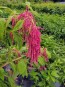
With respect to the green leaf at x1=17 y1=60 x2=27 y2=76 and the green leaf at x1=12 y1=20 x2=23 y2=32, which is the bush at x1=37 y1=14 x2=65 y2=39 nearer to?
the green leaf at x1=17 y1=60 x2=27 y2=76

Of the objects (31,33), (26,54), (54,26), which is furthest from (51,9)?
(31,33)

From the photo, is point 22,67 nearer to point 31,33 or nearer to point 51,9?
point 31,33

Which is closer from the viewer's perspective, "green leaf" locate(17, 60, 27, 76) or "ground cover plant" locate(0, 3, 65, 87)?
"ground cover plant" locate(0, 3, 65, 87)

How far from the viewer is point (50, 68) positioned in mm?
3312

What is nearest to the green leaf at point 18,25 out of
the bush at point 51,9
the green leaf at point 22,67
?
the green leaf at point 22,67

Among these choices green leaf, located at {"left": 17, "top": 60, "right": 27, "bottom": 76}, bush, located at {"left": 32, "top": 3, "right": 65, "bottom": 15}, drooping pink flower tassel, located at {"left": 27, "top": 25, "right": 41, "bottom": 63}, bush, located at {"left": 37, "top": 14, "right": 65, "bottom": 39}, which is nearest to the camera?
drooping pink flower tassel, located at {"left": 27, "top": 25, "right": 41, "bottom": 63}

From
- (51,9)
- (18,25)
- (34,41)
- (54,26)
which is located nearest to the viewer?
(34,41)

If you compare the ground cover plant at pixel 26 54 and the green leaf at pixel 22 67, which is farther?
the green leaf at pixel 22 67

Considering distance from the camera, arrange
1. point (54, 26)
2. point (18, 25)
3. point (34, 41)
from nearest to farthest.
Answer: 1. point (34, 41)
2. point (18, 25)
3. point (54, 26)

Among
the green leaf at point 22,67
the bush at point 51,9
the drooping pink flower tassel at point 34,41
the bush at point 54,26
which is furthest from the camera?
the bush at point 51,9

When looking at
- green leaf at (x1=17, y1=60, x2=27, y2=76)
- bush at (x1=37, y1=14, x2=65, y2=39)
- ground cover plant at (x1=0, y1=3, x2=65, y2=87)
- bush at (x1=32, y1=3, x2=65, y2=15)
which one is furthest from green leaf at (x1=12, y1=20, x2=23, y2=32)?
bush at (x1=32, y1=3, x2=65, y2=15)

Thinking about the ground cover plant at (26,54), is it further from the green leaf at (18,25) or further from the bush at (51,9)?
the bush at (51,9)

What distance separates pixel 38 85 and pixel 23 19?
156 cm

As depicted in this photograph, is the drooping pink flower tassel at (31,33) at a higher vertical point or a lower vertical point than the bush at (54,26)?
higher
